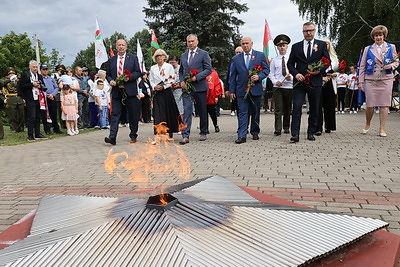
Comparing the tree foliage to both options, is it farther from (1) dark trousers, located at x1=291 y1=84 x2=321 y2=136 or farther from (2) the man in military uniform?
(2) the man in military uniform

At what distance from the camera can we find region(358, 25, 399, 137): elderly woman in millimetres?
8391

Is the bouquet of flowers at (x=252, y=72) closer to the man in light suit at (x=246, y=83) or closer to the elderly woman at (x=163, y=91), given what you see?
the man in light suit at (x=246, y=83)

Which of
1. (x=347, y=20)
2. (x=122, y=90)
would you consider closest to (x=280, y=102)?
(x=122, y=90)

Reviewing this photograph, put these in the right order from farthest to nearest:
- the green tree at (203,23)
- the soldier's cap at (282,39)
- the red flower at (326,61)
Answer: the green tree at (203,23) → the soldier's cap at (282,39) → the red flower at (326,61)

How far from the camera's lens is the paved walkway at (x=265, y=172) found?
391 centimetres

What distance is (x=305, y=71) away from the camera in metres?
8.12

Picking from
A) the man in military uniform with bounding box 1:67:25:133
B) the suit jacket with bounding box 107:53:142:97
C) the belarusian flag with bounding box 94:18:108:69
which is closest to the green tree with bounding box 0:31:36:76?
the belarusian flag with bounding box 94:18:108:69

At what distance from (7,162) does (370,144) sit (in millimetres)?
7082

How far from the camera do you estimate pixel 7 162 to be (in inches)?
286

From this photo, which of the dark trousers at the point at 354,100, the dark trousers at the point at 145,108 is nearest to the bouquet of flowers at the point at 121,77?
the dark trousers at the point at 145,108

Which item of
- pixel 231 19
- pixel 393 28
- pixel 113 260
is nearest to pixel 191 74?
pixel 113 260

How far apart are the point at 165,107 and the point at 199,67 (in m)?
1.28

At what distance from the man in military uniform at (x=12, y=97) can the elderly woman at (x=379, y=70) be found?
10870mm

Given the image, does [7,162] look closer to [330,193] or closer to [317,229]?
[330,193]
